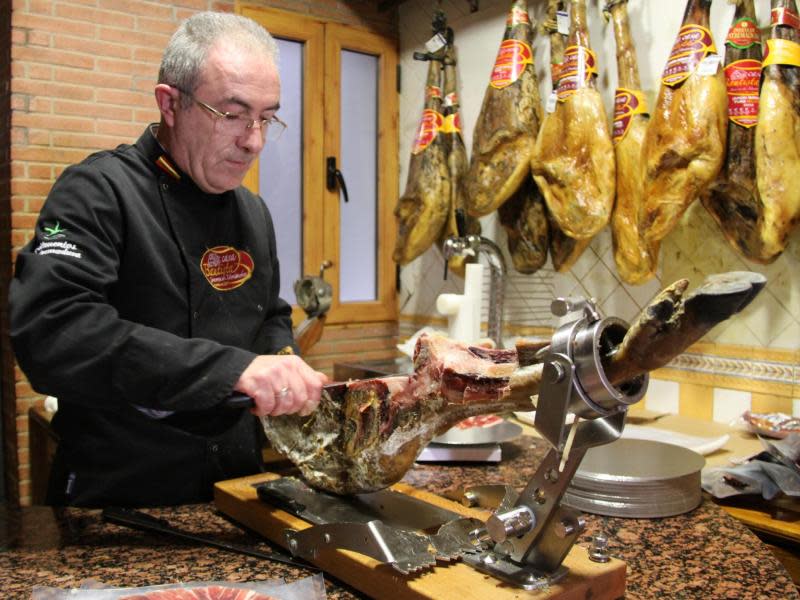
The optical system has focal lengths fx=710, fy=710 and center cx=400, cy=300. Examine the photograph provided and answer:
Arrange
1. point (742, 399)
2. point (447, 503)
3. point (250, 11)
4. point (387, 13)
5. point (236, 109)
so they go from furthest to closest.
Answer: point (387, 13) < point (250, 11) < point (742, 399) < point (236, 109) < point (447, 503)

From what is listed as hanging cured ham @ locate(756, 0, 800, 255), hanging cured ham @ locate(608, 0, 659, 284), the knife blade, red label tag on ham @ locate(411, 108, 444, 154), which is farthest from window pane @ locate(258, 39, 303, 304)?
the knife blade

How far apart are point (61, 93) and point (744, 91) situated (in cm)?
287

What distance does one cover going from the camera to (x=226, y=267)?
1.70m

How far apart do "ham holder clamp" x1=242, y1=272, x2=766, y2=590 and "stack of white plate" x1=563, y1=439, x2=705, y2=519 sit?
26 centimetres

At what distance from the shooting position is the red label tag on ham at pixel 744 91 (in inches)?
84.7

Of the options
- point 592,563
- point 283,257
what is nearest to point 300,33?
point 283,257

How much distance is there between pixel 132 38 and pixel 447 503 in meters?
3.02

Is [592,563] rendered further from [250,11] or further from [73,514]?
[250,11]

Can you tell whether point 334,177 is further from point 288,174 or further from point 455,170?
point 455,170

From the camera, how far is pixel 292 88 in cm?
392

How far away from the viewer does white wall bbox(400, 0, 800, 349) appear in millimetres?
2373

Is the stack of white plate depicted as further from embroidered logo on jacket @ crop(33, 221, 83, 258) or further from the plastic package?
embroidered logo on jacket @ crop(33, 221, 83, 258)

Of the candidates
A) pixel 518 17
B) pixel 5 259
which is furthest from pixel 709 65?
pixel 5 259

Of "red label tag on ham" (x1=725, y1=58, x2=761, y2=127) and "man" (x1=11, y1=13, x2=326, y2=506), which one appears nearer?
"man" (x1=11, y1=13, x2=326, y2=506)
